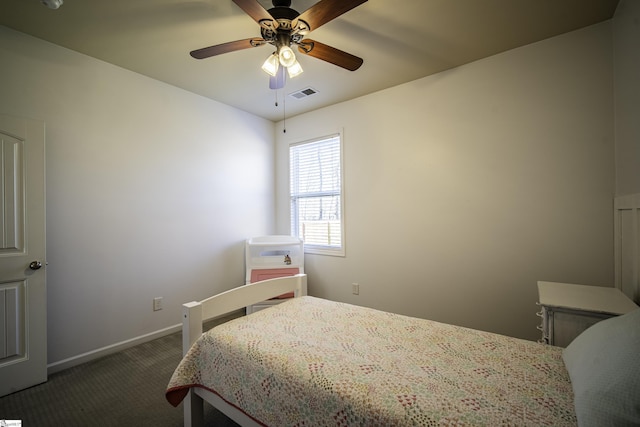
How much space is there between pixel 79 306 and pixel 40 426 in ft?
3.05

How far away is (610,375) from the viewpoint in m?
0.79

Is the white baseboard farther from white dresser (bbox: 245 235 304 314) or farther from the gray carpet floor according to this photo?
white dresser (bbox: 245 235 304 314)

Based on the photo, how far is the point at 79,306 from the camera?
233cm

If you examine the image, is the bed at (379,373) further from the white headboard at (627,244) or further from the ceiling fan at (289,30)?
the ceiling fan at (289,30)

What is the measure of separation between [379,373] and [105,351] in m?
2.56

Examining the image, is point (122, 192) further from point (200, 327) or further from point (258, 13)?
point (258, 13)

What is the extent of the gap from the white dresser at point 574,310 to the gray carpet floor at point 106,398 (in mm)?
1891

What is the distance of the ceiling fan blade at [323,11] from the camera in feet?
4.50

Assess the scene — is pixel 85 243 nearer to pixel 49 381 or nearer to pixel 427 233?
pixel 49 381

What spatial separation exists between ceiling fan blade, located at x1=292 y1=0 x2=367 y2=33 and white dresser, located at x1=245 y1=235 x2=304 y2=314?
231 centimetres

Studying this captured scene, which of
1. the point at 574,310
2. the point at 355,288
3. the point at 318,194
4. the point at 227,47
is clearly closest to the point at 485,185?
the point at 574,310

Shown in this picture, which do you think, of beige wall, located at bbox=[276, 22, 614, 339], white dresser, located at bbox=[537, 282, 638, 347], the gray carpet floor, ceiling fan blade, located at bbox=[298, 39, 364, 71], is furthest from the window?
white dresser, located at bbox=[537, 282, 638, 347]

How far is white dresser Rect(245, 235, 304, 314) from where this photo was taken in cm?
325

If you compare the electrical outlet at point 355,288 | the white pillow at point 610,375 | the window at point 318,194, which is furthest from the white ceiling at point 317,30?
the electrical outlet at point 355,288
